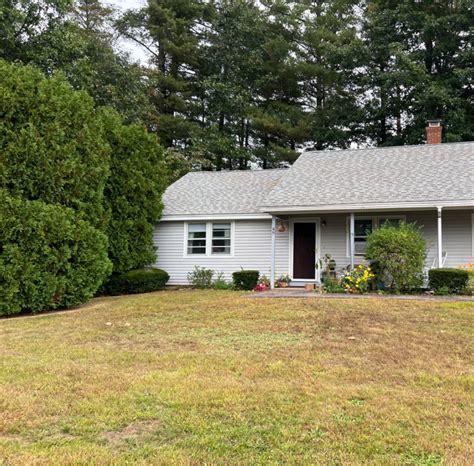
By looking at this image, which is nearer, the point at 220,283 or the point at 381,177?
the point at 381,177

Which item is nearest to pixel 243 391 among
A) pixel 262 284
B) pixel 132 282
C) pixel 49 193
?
pixel 49 193

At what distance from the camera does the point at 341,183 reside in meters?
14.1

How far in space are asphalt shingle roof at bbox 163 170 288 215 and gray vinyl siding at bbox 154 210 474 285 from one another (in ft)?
1.97

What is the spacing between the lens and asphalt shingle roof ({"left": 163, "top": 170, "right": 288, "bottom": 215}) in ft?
50.5

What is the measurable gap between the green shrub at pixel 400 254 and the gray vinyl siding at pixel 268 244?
189 cm

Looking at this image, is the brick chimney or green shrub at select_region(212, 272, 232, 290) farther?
the brick chimney

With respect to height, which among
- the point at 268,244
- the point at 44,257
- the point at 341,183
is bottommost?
the point at 44,257

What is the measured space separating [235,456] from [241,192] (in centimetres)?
1386

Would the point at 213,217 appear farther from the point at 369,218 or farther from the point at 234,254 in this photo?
the point at 369,218

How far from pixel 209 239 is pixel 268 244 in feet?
6.92

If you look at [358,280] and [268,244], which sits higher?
[268,244]

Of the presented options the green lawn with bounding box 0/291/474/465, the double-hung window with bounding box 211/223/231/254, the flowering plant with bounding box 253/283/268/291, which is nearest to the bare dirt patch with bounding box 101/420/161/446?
the green lawn with bounding box 0/291/474/465

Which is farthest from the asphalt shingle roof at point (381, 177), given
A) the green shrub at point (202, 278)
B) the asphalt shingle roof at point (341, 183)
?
the green shrub at point (202, 278)

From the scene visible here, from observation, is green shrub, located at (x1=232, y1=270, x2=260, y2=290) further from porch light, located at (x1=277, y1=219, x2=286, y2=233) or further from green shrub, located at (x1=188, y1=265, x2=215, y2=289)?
porch light, located at (x1=277, y1=219, x2=286, y2=233)
